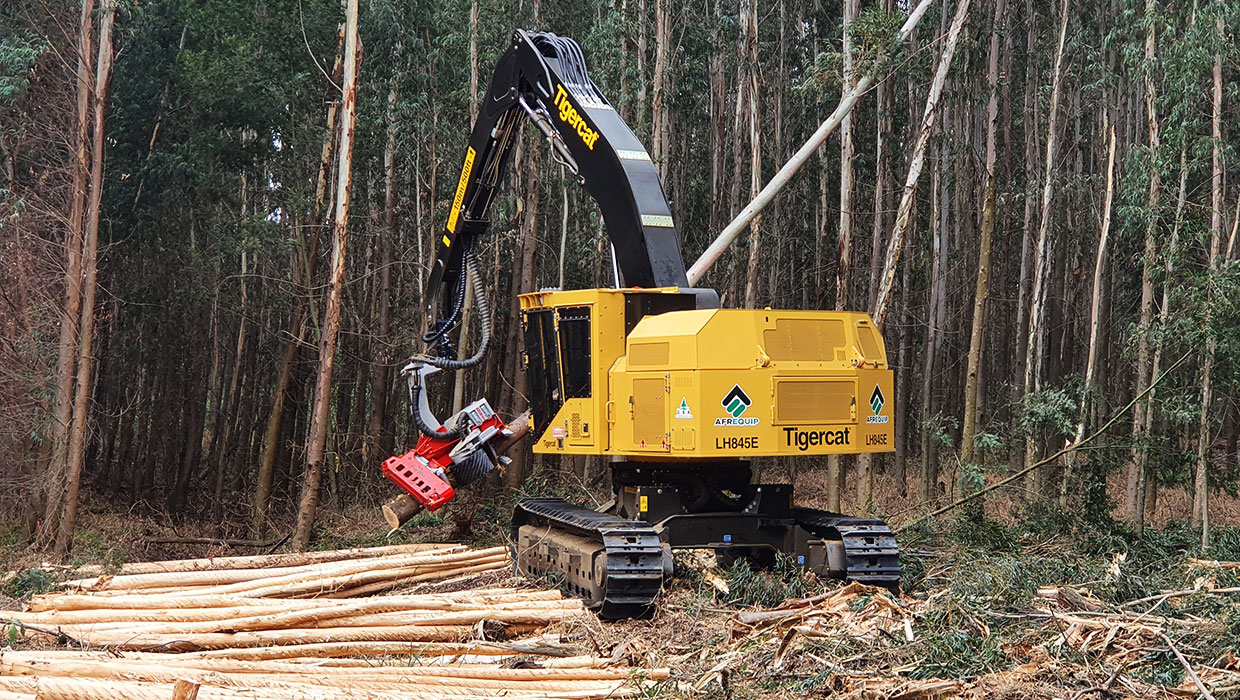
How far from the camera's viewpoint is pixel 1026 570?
1095cm

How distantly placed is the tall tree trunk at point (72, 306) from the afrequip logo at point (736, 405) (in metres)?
9.85

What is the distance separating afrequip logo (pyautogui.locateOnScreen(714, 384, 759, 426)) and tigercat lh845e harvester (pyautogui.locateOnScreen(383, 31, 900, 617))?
12 millimetres

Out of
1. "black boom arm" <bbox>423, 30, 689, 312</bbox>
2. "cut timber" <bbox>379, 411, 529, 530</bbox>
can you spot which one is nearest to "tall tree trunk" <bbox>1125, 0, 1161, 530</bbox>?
"cut timber" <bbox>379, 411, 529, 530</bbox>

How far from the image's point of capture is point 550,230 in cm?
2914

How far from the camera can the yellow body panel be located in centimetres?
977

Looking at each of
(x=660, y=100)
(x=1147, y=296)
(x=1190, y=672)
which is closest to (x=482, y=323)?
(x=1190, y=672)

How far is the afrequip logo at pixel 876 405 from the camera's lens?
1026 centimetres

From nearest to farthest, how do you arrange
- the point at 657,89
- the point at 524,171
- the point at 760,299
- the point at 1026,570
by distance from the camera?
the point at 1026,570 → the point at 657,89 → the point at 524,171 → the point at 760,299

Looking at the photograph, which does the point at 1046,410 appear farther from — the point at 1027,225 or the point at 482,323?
the point at 1027,225

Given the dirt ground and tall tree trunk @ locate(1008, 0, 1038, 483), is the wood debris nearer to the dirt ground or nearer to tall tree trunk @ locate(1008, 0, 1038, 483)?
the dirt ground

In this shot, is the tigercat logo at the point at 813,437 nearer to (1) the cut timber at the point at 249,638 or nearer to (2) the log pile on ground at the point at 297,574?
→ (1) the cut timber at the point at 249,638

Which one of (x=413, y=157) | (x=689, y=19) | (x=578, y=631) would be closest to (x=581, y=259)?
(x=413, y=157)

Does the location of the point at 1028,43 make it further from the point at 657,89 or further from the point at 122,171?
the point at 122,171

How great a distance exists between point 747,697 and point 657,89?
15.6m
